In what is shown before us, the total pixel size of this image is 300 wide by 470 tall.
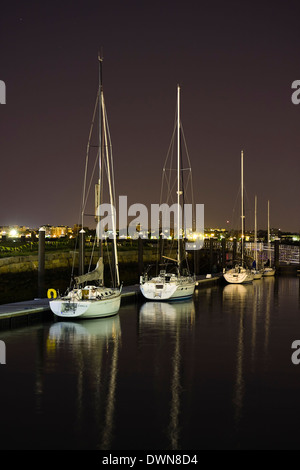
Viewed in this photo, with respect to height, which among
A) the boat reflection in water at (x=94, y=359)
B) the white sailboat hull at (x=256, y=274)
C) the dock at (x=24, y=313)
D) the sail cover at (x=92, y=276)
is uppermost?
the sail cover at (x=92, y=276)

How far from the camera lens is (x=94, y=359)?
1625 cm

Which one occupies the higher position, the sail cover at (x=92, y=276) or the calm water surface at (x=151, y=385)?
the sail cover at (x=92, y=276)

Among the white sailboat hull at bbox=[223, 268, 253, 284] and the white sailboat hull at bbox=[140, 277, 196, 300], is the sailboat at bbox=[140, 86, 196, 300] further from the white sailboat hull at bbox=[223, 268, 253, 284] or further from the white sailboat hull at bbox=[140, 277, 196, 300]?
the white sailboat hull at bbox=[223, 268, 253, 284]

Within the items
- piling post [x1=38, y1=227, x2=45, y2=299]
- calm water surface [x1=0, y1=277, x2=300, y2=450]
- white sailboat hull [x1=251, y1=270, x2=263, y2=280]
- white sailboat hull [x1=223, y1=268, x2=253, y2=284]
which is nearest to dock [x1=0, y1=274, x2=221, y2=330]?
piling post [x1=38, y1=227, x2=45, y2=299]

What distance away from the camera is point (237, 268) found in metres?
43.1

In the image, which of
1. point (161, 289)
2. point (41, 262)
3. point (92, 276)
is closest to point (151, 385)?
point (92, 276)

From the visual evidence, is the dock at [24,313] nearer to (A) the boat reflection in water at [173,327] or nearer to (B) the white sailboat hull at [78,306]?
(B) the white sailboat hull at [78,306]

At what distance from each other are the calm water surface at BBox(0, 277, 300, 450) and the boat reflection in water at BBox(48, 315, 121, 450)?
3 centimetres

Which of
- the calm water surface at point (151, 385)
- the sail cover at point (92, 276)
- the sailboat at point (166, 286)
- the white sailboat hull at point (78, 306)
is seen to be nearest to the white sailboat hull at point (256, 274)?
the sailboat at point (166, 286)

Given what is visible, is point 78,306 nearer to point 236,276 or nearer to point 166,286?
point 166,286

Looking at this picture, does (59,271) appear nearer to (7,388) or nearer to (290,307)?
(290,307)

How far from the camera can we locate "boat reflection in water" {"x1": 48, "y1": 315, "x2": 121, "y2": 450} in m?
10.9

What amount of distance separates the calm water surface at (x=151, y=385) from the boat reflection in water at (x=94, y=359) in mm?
33

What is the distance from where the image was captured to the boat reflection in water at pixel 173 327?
35.3ft
